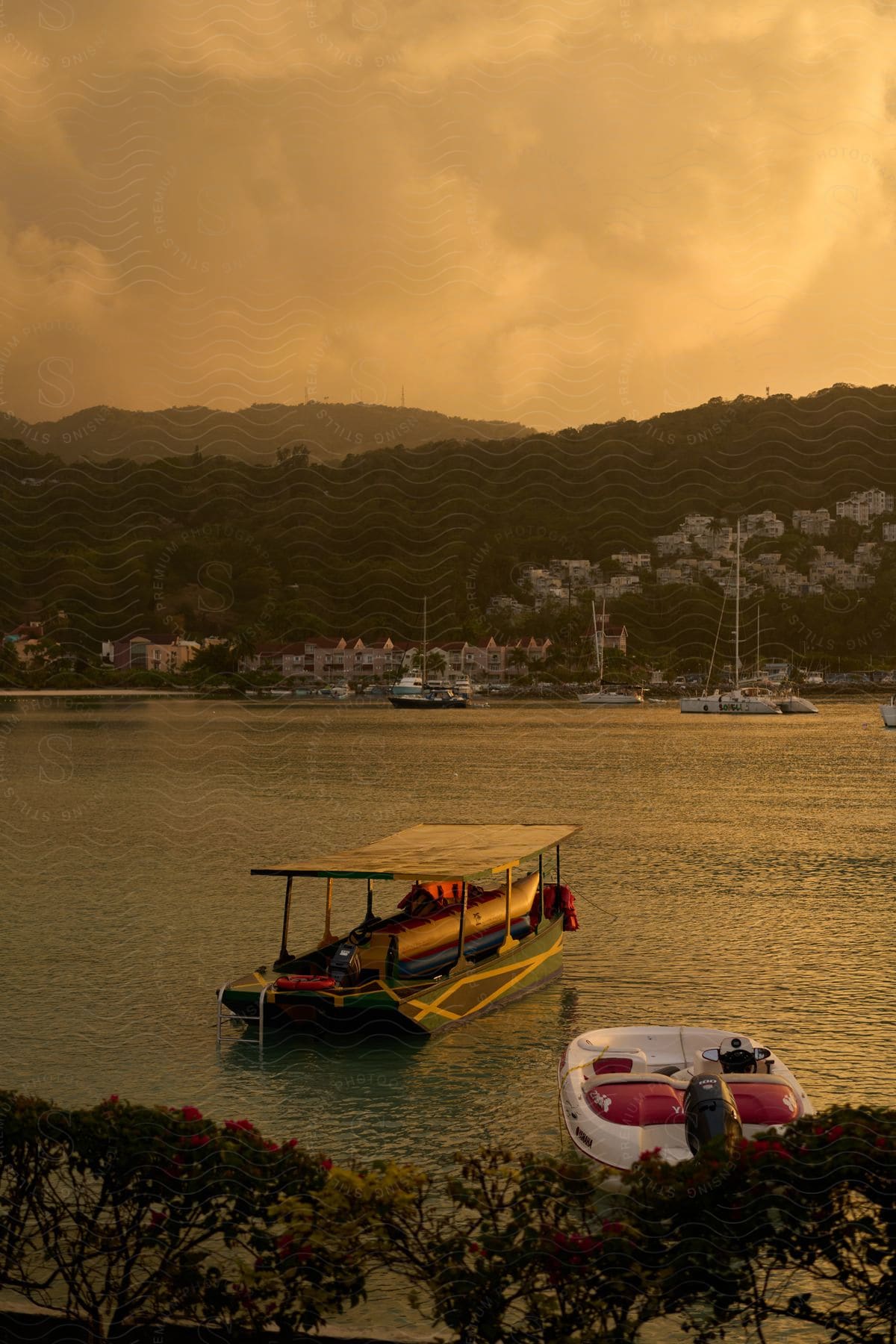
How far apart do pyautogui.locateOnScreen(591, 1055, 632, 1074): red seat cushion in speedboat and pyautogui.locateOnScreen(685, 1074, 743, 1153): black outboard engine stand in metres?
2.58

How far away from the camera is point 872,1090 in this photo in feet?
53.2

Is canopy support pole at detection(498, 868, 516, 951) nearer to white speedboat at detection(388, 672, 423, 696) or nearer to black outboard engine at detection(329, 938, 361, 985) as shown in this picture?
black outboard engine at detection(329, 938, 361, 985)

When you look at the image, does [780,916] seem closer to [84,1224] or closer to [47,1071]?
[47,1071]

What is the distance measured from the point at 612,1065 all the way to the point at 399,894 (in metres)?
16.6

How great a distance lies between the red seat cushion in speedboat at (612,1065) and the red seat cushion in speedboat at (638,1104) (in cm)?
99

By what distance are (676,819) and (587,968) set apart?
26860 millimetres

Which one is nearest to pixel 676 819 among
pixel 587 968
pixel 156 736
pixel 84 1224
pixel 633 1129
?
pixel 587 968

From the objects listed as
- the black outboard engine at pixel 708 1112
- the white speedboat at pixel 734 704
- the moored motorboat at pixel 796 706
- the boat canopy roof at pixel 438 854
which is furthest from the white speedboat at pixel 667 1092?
the moored motorboat at pixel 796 706

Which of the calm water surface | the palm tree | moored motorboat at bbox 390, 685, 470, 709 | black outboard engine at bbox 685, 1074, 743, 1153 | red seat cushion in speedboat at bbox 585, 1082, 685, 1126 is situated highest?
the palm tree

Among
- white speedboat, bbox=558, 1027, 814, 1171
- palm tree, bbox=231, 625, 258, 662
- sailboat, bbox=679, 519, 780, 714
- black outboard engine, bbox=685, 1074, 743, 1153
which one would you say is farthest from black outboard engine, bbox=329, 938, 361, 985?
palm tree, bbox=231, 625, 258, 662

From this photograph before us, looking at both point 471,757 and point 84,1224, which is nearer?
point 84,1224

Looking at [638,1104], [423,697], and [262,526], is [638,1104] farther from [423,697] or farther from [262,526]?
[423,697]

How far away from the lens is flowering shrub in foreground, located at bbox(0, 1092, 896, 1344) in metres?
6.82

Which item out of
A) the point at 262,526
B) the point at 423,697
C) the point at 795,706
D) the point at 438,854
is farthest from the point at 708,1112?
the point at 423,697
